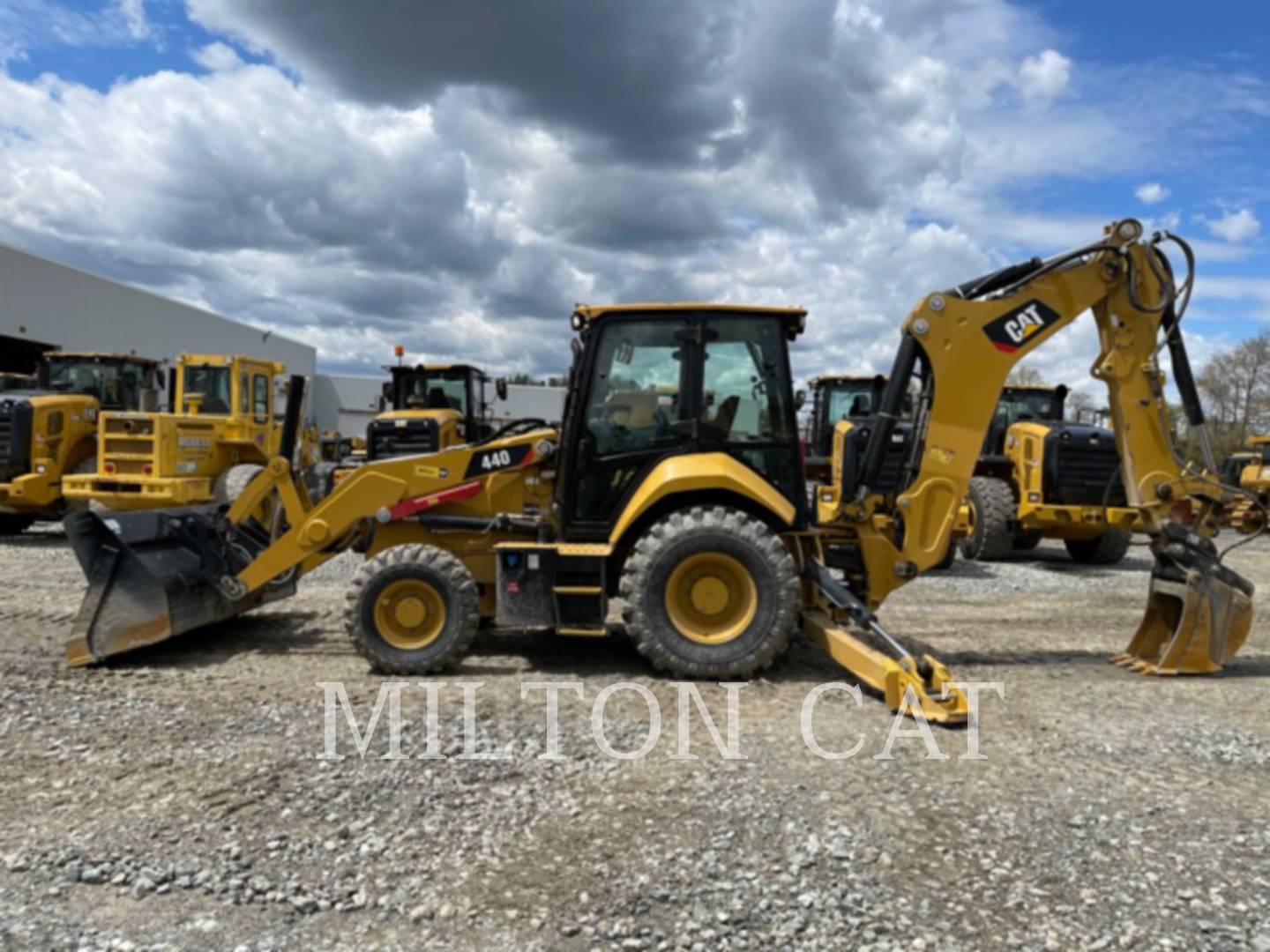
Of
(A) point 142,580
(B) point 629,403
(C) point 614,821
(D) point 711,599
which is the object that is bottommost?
(C) point 614,821

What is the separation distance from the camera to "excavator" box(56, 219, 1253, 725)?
5.91 metres

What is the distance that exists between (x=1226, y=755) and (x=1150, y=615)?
6.95 feet

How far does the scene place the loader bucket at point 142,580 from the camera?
19.8ft

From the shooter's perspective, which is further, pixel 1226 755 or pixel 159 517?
pixel 159 517

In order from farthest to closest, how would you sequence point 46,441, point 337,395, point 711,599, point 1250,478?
1. point 337,395
2. point 1250,478
3. point 46,441
4. point 711,599

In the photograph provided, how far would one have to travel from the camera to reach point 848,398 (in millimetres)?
14156

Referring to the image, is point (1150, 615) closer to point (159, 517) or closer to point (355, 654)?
point (355, 654)

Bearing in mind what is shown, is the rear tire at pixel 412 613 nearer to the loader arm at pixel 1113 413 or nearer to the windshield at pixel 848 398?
the loader arm at pixel 1113 413

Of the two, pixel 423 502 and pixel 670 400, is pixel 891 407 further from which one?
pixel 423 502

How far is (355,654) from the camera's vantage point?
664cm

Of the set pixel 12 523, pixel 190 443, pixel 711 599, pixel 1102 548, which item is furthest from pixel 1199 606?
pixel 12 523

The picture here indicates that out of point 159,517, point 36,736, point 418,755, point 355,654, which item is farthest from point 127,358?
point 418,755

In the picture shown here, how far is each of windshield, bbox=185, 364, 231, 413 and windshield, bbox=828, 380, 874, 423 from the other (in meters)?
9.58

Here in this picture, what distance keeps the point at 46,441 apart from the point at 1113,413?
13.2 meters
